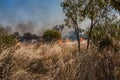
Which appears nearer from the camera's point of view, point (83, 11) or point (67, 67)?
point (67, 67)

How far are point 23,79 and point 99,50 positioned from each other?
8.29 ft

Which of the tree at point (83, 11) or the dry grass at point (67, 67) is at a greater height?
the tree at point (83, 11)

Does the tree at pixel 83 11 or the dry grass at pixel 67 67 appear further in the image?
the tree at pixel 83 11

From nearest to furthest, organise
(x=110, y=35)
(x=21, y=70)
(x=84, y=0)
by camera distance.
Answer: (x=21, y=70)
(x=110, y=35)
(x=84, y=0)

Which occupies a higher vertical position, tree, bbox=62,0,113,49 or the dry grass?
tree, bbox=62,0,113,49

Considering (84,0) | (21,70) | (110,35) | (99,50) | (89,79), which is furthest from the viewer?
(84,0)

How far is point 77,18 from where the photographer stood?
730 inches

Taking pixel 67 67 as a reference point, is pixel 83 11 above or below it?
above

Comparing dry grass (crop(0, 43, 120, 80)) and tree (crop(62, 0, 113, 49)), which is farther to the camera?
tree (crop(62, 0, 113, 49))

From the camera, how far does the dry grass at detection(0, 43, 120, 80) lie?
7.86m

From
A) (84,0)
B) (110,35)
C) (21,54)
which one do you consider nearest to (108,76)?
(21,54)

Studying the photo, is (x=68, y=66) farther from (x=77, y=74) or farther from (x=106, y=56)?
(x=106, y=56)

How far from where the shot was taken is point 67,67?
26.2 feet

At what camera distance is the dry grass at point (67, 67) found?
7859 millimetres
